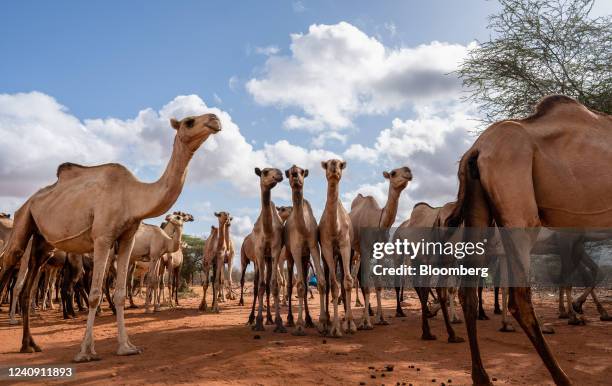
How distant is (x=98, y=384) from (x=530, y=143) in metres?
5.18

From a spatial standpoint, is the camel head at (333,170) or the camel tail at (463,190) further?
the camel head at (333,170)

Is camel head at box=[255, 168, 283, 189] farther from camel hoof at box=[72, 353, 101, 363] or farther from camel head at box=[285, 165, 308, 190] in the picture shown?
camel hoof at box=[72, 353, 101, 363]

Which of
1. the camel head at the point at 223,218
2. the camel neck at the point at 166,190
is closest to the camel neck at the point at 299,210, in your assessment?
the camel neck at the point at 166,190

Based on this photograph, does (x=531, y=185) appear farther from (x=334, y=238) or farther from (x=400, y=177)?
(x=400, y=177)

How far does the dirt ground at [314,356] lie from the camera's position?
547 cm

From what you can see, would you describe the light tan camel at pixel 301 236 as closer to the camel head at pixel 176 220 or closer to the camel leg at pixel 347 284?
the camel leg at pixel 347 284

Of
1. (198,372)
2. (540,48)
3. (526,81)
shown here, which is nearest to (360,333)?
(198,372)

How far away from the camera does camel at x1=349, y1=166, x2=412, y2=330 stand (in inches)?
419

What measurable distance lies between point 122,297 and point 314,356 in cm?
291

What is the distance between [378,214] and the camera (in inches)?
467

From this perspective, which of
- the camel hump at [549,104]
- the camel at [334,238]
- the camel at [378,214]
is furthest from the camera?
the camel at [378,214]

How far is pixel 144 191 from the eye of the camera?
23.1 ft

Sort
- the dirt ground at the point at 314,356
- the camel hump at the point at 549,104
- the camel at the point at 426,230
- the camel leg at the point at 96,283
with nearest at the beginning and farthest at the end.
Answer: the camel hump at the point at 549,104, the dirt ground at the point at 314,356, the camel leg at the point at 96,283, the camel at the point at 426,230

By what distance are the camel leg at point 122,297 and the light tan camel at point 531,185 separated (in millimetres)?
4749
